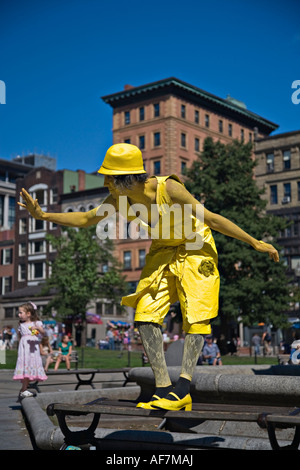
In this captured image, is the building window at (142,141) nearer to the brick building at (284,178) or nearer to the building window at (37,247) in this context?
the brick building at (284,178)

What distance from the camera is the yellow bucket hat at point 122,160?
4785 millimetres

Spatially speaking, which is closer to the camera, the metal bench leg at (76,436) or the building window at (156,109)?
the metal bench leg at (76,436)

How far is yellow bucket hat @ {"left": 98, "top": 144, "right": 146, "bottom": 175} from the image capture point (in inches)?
188

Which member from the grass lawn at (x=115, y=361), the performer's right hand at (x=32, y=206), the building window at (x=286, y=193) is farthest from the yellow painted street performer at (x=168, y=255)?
the building window at (x=286, y=193)

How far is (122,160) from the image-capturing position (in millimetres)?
4785

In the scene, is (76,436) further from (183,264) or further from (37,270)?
(37,270)

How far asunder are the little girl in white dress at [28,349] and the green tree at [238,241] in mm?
24878

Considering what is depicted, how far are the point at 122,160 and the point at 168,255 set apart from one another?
32.2 inches

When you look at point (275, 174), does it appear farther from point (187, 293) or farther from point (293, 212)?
point (187, 293)

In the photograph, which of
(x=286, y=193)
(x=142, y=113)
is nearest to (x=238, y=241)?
(x=286, y=193)

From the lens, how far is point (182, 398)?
14.9 feet

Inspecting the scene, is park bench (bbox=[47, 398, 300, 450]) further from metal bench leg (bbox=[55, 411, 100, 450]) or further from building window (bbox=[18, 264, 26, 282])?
building window (bbox=[18, 264, 26, 282])

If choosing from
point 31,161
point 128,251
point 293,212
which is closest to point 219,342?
point 293,212
